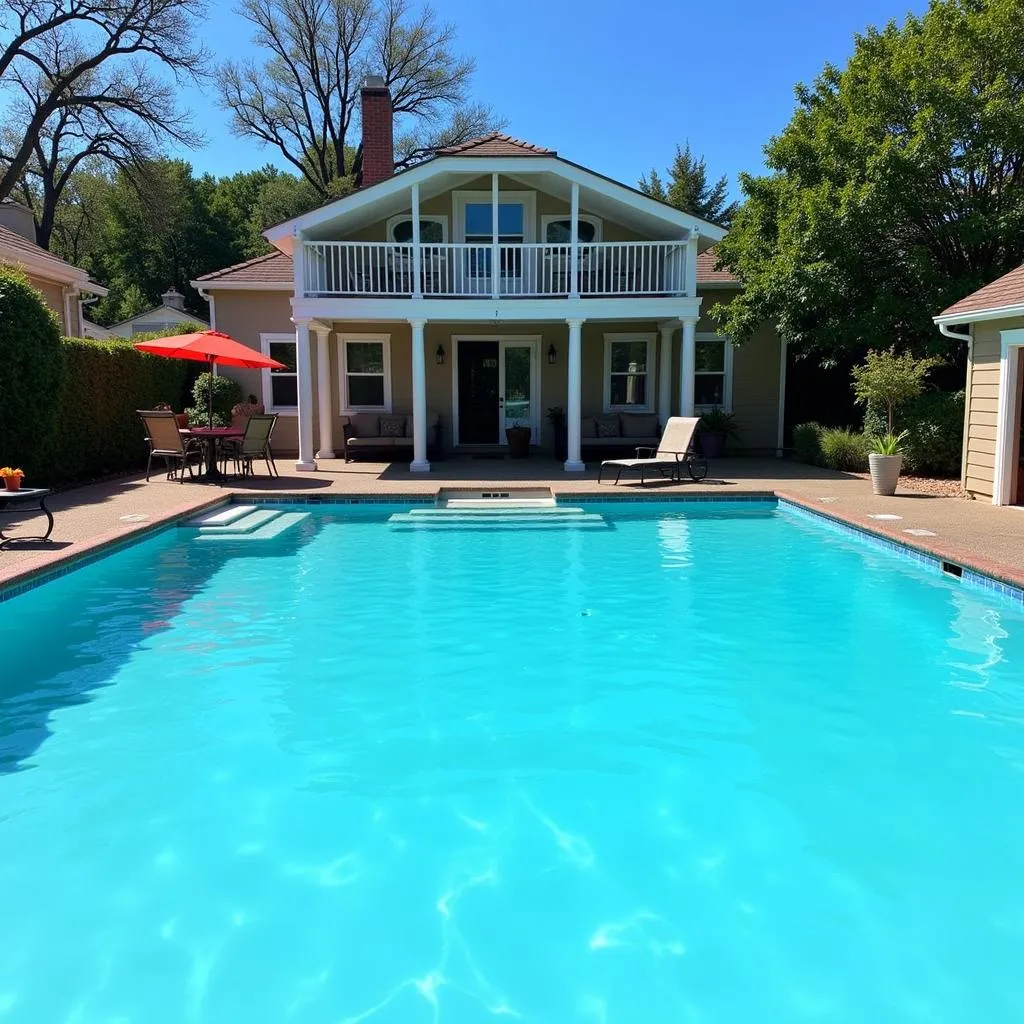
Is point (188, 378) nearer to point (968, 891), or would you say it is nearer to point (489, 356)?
point (489, 356)

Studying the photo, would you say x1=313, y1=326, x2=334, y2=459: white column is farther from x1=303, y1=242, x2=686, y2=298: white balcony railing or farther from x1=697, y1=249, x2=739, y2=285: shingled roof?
x1=697, y1=249, x2=739, y2=285: shingled roof

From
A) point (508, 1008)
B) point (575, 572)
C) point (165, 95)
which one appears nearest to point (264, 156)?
point (165, 95)

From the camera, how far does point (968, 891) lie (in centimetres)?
324

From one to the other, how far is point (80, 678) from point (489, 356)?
43.3 ft

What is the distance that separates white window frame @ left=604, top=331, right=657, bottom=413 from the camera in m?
17.6

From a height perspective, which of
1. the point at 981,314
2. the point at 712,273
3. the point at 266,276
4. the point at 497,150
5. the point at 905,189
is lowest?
the point at 981,314

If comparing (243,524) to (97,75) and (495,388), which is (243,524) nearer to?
(495,388)

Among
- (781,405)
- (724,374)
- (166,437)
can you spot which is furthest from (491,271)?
(781,405)

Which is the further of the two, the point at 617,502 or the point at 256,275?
the point at 256,275

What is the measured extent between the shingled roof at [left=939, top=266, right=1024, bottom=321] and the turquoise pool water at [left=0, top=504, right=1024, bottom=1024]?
17.8 ft

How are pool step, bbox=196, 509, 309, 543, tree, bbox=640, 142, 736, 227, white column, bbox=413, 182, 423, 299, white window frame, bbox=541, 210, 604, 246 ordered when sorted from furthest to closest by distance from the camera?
tree, bbox=640, 142, 736, 227, white window frame, bbox=541, 210, 604, 246, white column, bbox=413, 182, 423, 299, pool step, bbox=196, 509, 309, 543

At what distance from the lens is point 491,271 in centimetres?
1498

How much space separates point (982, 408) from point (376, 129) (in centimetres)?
1312

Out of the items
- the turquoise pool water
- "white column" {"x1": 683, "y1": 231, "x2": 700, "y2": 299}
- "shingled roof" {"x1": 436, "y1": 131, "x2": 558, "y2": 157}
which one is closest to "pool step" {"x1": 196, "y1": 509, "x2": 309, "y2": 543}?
the turquoise pool water
